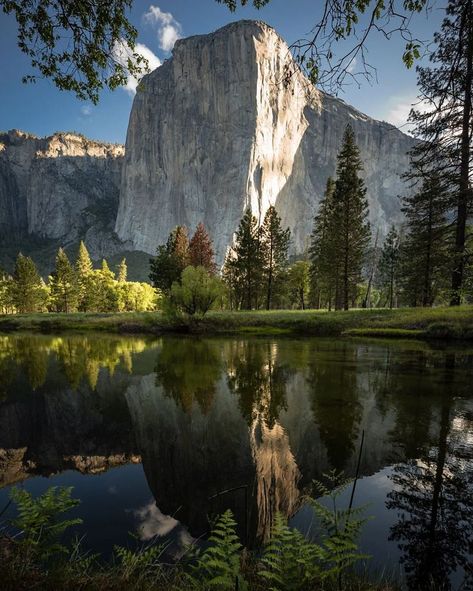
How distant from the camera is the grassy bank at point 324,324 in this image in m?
25.2

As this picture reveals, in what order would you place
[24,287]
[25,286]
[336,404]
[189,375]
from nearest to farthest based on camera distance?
[336,404] → [189,375] → [24,287] → [25,286]

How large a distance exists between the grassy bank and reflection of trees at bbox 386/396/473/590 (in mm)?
20837

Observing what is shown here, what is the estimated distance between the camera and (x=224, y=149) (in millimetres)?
161500

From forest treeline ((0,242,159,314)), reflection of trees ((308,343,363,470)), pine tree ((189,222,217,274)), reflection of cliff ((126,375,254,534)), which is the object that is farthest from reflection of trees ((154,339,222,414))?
forest treeline ((0,242,159,314))

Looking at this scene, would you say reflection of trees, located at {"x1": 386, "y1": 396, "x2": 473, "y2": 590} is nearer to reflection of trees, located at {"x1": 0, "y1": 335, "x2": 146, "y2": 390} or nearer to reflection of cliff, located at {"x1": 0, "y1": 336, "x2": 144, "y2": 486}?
reflection of cliff, located at {"x1": 0, "y1": 336, "x2": 144, "y2": 486}

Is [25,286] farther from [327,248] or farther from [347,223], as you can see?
[347,223]

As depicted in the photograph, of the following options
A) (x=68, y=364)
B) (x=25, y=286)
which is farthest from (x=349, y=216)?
(x=25, y=286)

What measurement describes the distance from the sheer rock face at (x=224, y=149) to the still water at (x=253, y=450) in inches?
5435

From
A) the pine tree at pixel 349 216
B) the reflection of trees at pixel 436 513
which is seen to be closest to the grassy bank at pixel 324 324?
the pine tree at pixel 349 216

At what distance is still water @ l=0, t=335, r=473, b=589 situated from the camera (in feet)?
15.3

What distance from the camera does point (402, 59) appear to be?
12.6ft

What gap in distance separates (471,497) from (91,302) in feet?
253

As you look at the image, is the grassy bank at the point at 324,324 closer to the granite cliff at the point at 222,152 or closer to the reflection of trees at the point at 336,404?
the reflection of trees at the point at 336,404

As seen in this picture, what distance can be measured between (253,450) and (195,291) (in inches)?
1196
